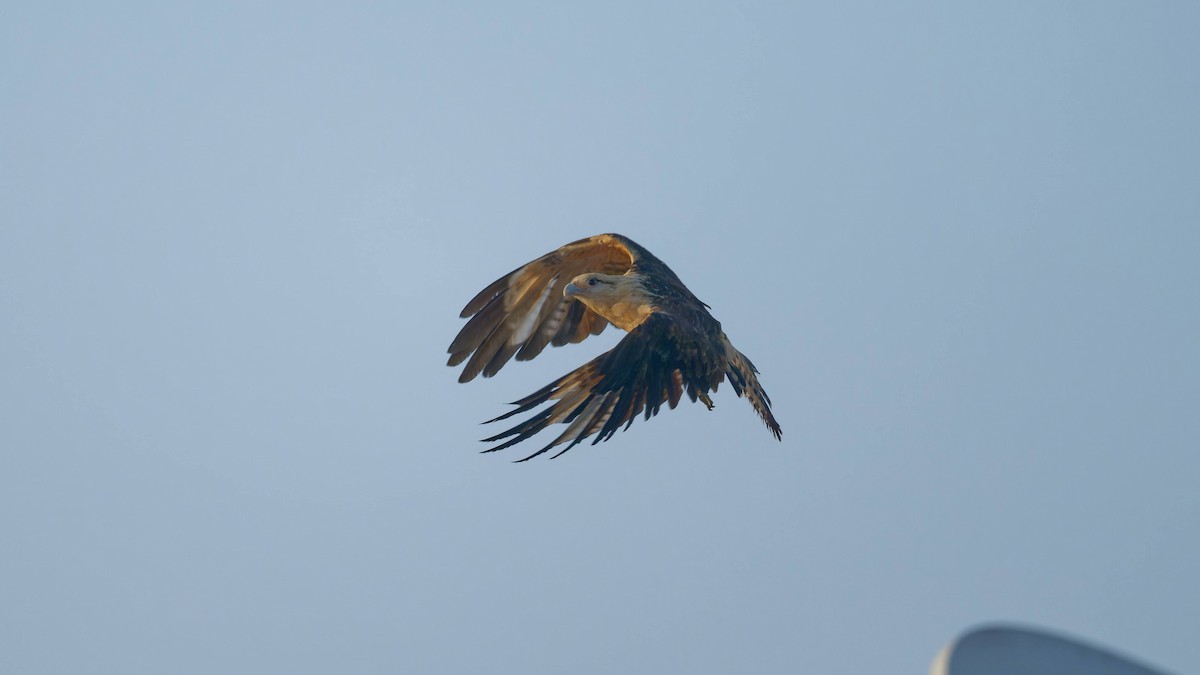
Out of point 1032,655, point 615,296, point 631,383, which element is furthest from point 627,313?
point 1032,655

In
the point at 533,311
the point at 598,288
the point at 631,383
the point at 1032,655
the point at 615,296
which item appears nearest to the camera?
the point at 1032,655

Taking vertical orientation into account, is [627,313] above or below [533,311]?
below

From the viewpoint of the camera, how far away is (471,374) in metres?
15.8

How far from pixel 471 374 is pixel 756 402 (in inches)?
124

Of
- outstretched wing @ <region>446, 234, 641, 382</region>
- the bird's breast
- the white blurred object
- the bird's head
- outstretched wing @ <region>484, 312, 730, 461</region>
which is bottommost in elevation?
the white blurred object

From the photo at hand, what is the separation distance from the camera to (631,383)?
41.1 feet

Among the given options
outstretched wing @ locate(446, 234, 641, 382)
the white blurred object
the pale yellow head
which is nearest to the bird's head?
the pale yellow head

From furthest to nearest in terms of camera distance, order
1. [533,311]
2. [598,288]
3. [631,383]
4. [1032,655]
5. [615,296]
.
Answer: [533,311] → [598,288] → [615,296] → [631,383] → [1032,655]

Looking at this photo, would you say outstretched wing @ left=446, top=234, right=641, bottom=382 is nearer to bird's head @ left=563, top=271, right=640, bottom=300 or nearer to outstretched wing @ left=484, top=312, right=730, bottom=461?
bird's head @ left=563, top=271, right=640, bottom=300

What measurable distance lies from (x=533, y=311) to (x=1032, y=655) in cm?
1156

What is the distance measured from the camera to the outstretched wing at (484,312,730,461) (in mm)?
11961

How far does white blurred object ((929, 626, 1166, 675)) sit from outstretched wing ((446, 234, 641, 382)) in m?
11.0

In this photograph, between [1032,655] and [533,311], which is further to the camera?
[533,311]

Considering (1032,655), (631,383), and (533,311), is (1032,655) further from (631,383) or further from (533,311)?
(533,311)
